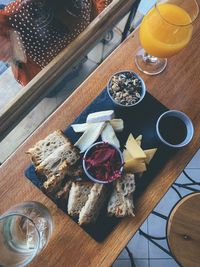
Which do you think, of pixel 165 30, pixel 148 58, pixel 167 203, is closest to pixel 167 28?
pixel 165 30

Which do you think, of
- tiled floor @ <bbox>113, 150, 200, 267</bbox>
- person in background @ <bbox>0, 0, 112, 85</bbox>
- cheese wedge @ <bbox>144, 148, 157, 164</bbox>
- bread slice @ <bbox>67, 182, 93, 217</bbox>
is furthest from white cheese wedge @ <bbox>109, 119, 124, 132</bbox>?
tiled floor @ <bbox>113, 150, 200, 267</bbox>

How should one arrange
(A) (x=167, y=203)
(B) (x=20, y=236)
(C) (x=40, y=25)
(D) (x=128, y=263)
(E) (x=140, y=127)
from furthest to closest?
1. (A) (x=167, y=203)
2. (D) (x=128, y=263)
3. (C) (x=40, y=25)
4. (E) (x=140, y=127)
5. (B) (x=20, y=236)

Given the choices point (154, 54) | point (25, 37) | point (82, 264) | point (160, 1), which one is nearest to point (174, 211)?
point (82, 264)

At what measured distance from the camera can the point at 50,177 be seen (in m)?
1.07

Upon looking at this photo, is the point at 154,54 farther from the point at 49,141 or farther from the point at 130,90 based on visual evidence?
the point at 49,141

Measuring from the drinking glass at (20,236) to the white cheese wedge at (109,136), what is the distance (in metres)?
0.30

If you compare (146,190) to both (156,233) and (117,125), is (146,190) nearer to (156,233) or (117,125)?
(117,125)

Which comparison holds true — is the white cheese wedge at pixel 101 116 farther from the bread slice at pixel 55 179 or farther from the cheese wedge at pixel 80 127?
the bread slice at pixel 55 179

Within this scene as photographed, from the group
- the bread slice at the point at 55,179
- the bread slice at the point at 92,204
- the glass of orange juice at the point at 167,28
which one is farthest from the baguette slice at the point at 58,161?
the glass of orange juice at the point at 167,28

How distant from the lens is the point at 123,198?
1062mm

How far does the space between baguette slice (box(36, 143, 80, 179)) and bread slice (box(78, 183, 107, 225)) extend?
0.10 metres

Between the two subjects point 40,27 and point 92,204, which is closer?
point 92,204

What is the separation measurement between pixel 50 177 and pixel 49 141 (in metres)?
0.11

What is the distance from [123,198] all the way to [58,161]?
0.22 meters
